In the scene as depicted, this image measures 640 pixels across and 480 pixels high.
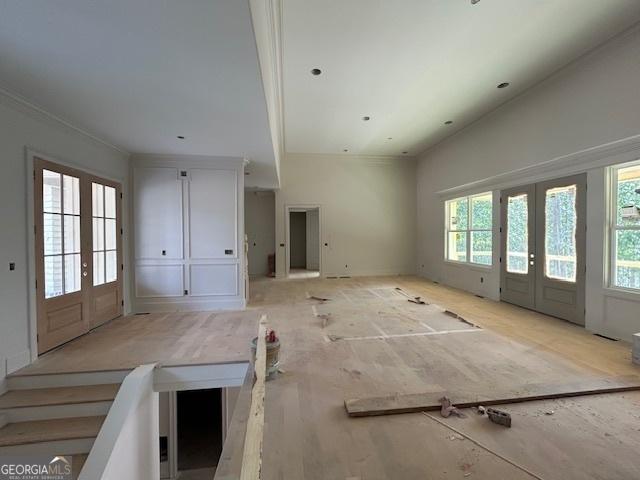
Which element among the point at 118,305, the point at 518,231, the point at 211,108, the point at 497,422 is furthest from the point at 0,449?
the point at 518,231

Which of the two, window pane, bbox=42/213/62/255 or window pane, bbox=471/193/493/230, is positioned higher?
window pane, bbox=471/193/493/230

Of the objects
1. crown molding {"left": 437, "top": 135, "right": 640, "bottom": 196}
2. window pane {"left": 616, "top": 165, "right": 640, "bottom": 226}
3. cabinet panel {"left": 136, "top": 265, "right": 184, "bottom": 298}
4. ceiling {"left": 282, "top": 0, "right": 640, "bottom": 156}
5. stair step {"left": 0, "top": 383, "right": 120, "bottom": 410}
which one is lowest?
stair step {"left": 0, "top": 383, "right": 120, "bottom": 410}

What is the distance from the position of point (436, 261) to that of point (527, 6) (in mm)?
5754

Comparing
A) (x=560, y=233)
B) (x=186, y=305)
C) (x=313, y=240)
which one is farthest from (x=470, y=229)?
(x=186, y=305)

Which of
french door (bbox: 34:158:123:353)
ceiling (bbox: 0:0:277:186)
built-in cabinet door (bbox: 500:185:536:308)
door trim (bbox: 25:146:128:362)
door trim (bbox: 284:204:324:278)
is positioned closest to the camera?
ceiling (bbox: 0:0:277:186)

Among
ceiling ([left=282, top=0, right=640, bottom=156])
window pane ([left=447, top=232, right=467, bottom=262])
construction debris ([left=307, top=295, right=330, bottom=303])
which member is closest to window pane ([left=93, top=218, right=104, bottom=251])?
ceiling ([left=282, top=0, right=640, bottom=156])

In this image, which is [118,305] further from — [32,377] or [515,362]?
[515,362]

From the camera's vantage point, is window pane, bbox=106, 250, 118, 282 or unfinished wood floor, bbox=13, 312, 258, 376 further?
window pane, bbox=106, 250, 118, 282

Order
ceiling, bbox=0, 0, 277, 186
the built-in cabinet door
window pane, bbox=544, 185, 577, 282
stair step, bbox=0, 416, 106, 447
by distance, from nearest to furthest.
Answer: ceiling, bbox=0, 0, 277, 186
stair step, bbox=0, 416, 106, 447
window pane, bbox=544, 185, 577, 282
the built-in cabinet door

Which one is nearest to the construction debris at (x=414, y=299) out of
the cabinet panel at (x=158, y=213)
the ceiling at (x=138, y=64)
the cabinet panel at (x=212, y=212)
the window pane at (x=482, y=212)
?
the window pane at (x=482, y=212)

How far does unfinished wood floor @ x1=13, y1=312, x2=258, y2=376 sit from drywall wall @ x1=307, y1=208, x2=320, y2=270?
440cm

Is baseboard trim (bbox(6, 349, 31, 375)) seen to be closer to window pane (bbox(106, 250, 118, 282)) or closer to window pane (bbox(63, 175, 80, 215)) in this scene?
window pane (bbox(106, 250, 118, 282))

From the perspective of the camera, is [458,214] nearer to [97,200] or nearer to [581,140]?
[581,140]

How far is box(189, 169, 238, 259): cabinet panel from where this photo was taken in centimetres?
496
